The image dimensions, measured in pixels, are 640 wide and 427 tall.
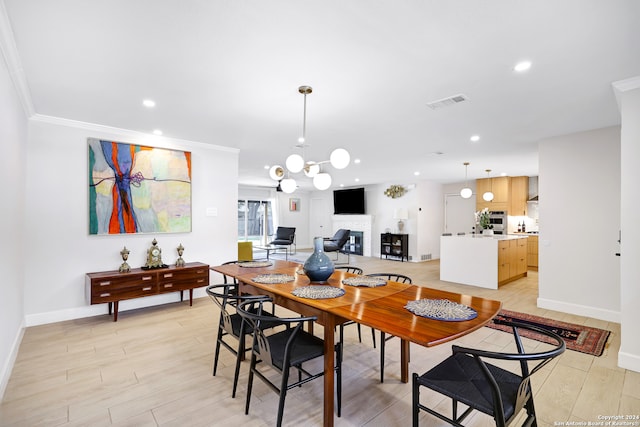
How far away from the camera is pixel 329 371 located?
1.93 m

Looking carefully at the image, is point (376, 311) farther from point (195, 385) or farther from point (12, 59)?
point (12, 59)

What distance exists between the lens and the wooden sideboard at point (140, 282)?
12.3ft

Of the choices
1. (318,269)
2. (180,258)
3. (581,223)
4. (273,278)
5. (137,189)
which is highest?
(137,189)

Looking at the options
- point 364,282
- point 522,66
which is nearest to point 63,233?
point 364,282

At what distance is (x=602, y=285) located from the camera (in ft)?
13.3

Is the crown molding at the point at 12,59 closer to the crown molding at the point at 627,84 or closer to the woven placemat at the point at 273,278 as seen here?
the woven placemat at the point at 273,278

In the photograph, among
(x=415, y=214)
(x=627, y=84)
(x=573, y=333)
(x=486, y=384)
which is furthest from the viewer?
(x=415, y=214)

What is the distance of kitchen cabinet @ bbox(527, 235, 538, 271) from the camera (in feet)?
25.6

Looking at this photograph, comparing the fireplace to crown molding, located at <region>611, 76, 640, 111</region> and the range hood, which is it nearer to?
Result: the range hood

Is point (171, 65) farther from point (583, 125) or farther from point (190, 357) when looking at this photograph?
point (583, 125)

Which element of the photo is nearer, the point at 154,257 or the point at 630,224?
the point at 630,224

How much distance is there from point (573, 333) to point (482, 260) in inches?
94.2

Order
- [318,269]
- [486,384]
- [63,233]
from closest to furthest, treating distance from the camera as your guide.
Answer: [486,384] → [318,269] → [63,233]

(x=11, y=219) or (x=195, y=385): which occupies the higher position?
(x=11, y=219)
